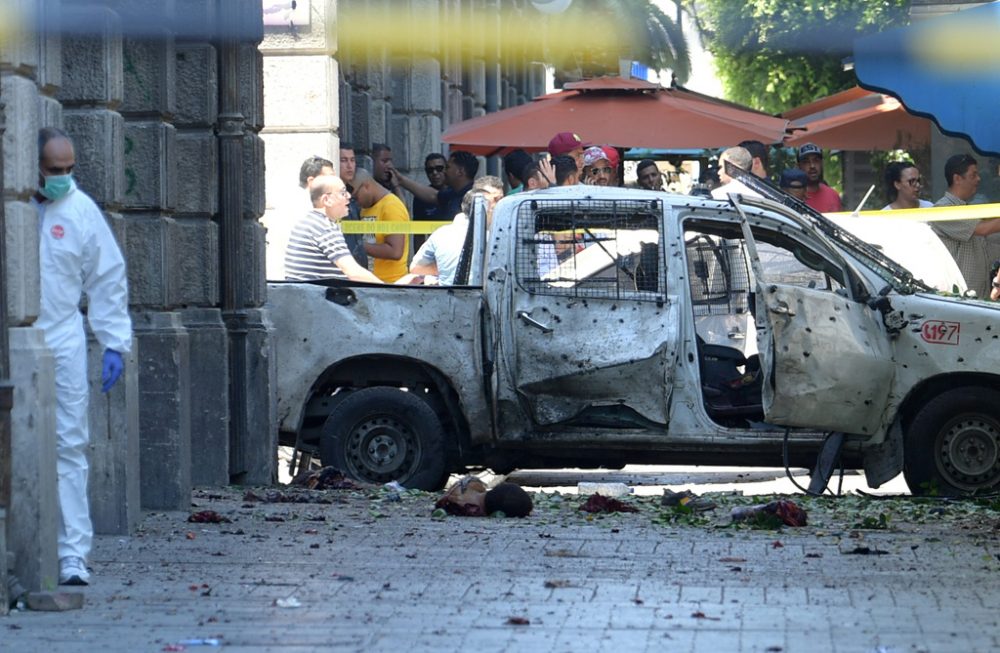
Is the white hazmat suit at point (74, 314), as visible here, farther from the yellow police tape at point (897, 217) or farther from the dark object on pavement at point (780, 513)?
the yellow police tape at point (897, 217)

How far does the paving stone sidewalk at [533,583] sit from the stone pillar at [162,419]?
0.21 metres

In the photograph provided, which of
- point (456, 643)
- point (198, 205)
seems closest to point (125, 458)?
point (198, 205)

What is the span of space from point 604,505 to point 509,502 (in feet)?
1.88

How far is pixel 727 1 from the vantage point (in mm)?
54812

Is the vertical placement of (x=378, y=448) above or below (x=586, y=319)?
below

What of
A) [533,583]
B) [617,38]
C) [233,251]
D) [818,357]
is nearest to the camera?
[533,583]

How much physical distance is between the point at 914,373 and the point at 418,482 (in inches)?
117

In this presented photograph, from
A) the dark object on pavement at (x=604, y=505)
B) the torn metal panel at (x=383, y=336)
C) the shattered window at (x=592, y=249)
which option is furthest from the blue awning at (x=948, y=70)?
the dark object on pavement at (x=604, y=505)

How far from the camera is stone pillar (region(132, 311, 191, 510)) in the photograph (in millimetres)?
11336

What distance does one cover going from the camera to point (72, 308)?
29.6ft

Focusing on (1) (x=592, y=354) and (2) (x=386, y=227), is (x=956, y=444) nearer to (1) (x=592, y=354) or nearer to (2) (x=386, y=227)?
(1) (x=592, y=354)

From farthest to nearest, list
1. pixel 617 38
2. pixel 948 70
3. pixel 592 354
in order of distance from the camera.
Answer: pixel 617 38 → pixel 948 70 → pixel 592 354

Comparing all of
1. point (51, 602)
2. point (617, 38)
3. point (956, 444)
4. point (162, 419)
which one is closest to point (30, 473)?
point (51, 602)

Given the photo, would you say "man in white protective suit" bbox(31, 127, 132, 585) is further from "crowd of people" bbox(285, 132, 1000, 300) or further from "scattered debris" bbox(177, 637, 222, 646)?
"crowd of people" bbox(285, 132, 1000, 300)
